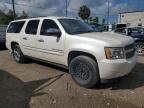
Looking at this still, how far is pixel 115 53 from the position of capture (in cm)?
460

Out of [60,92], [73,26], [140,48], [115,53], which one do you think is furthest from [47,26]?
[140,48]

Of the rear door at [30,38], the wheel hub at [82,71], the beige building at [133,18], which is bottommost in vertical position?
the wheel hub at [82,71]

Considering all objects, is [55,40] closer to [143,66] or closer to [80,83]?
[80,83]

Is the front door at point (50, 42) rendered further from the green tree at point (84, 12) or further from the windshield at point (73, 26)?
the green tree at point (84, 12)

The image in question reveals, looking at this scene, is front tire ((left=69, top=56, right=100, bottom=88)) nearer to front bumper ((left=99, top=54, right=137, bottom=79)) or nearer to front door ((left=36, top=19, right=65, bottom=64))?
front bumper ((left=99, top=54, right=137, bottom=79))

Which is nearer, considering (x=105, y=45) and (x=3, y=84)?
(x=105, y=45)

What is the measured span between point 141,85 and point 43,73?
10.4ft

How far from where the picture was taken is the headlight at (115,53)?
4.57 metres

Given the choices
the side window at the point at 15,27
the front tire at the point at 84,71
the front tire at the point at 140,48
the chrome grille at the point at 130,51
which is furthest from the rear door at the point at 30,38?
the front tire at the point at 140,48

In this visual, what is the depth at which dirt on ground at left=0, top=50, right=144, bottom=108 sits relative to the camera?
4348 millimetres

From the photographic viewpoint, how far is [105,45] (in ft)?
15.0

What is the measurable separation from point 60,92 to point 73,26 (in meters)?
2.12

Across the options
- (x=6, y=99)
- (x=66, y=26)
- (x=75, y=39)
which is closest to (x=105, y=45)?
(x=75, y=39)

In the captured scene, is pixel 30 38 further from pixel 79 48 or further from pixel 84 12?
pixel 84 12
